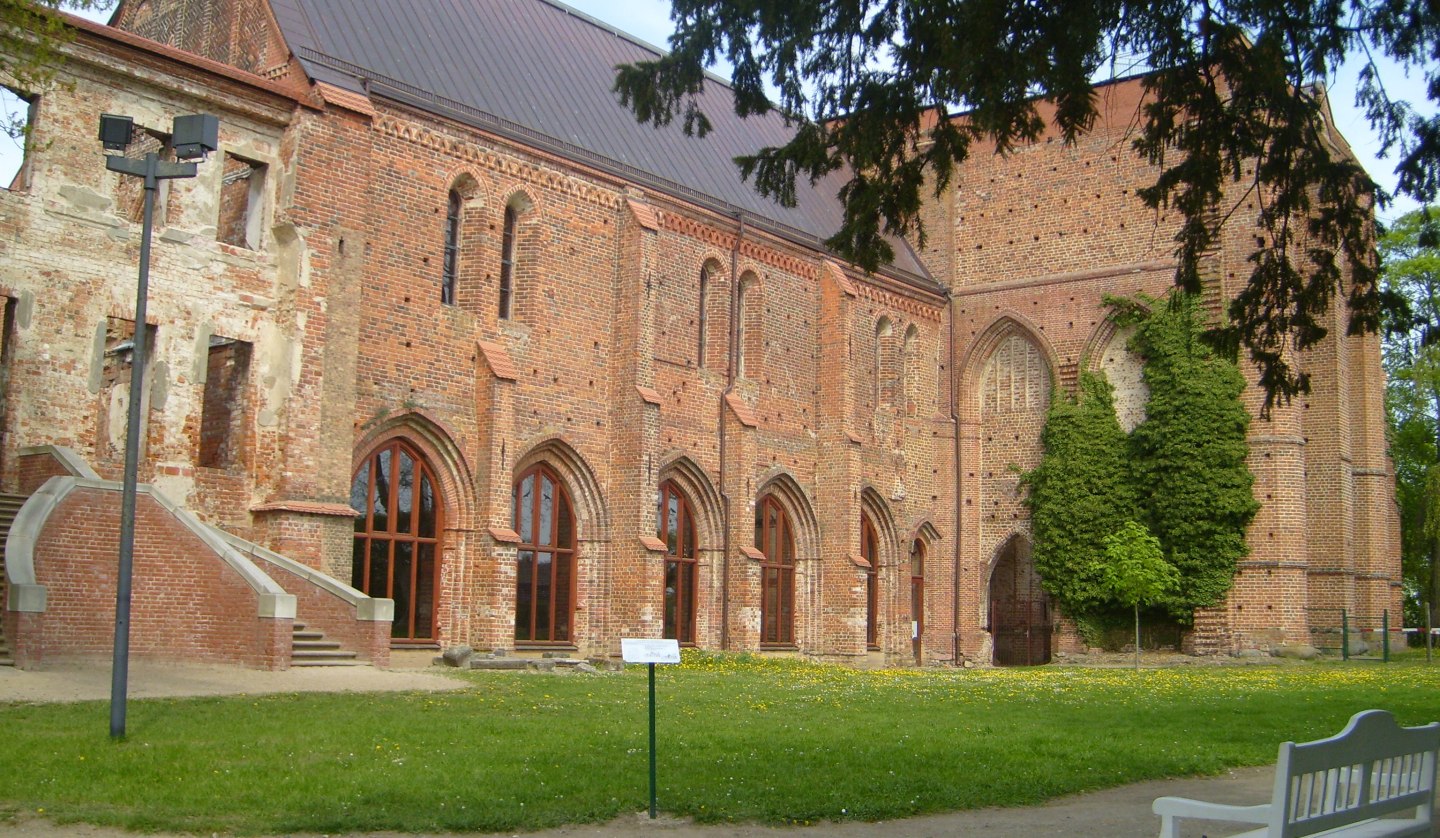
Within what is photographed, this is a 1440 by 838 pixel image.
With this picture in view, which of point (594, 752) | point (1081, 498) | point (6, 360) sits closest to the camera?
point (594, 752)

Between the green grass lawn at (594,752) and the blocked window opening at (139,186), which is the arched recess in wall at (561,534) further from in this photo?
the green grass lawn at (594,752)

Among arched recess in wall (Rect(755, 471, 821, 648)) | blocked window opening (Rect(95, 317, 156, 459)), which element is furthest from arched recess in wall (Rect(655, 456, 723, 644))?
blocked window opening (Rect(95, 317, 156, 459))

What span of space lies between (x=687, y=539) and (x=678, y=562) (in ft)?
1.64

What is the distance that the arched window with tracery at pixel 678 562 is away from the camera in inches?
1113

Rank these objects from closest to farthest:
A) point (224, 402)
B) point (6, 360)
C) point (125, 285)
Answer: point (6, 360) < point (125, 285) < point (224, 402)

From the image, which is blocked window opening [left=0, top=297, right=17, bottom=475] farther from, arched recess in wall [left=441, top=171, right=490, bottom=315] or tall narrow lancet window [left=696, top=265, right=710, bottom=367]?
tall narrow lancet window [left=696, top=265, right=710, bottom=367]

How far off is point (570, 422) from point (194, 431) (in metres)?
7.24

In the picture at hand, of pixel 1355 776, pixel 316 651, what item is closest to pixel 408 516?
pixel 316 651

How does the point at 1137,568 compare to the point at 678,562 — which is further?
the point at 1137,568

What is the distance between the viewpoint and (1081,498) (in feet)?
107

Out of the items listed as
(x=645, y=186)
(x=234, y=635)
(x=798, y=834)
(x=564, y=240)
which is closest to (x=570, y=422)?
(x=564, y=240)

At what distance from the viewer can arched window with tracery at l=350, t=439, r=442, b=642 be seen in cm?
2291

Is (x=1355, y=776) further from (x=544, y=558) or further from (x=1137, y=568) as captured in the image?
(x=1137, y=568)

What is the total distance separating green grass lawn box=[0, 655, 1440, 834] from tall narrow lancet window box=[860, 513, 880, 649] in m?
14.8
